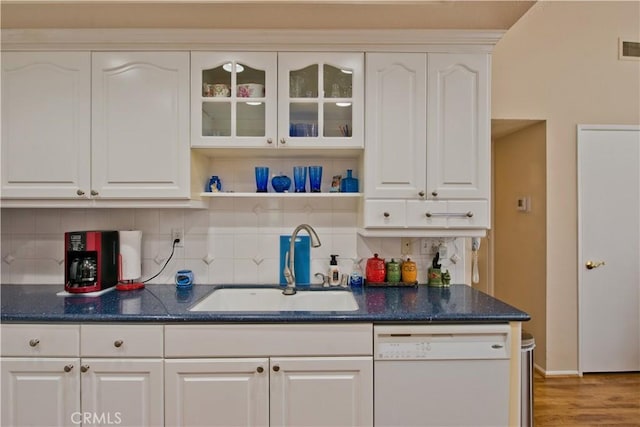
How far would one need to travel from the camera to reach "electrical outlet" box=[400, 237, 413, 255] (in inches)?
88.0

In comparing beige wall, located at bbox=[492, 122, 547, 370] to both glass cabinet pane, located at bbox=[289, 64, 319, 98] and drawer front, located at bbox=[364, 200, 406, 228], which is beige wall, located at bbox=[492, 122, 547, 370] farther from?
glass cabinet pane, located at bbox=[289, 64, 319, 98]

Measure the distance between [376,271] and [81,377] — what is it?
1518 millimetres

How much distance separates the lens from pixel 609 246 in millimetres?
2795

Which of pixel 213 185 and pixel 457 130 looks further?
pixel 213 185

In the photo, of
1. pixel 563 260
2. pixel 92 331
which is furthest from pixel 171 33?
pixel 563 260

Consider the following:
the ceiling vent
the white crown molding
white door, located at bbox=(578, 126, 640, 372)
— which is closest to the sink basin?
the white crown molding

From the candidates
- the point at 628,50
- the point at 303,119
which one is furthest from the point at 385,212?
the point at 628,50

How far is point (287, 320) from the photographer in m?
1.56

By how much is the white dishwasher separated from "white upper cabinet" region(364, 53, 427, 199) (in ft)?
2.31

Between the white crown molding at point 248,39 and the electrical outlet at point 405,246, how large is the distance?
1.08 metres

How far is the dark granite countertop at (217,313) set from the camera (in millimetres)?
1559

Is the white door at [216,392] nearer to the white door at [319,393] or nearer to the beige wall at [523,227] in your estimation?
the white door at [319,393]

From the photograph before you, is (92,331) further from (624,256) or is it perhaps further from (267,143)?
(624,256)

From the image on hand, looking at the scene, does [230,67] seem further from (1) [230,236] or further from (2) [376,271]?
(2) [376,271]
